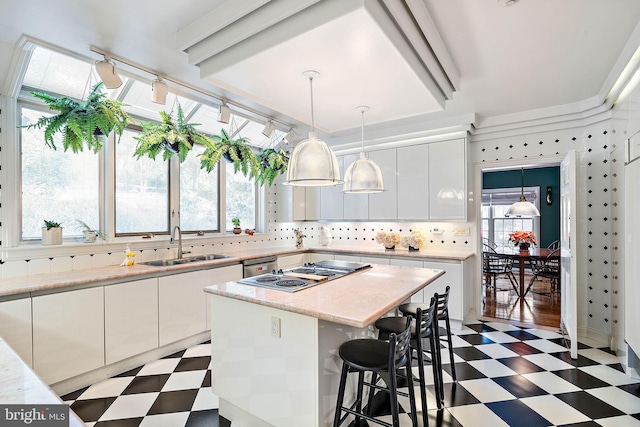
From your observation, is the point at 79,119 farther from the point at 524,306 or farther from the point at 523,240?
the point at 523,240

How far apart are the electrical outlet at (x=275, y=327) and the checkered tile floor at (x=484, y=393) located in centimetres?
77

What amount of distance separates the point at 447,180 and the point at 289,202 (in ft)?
7.71

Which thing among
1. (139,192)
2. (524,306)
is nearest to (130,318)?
(139,192)

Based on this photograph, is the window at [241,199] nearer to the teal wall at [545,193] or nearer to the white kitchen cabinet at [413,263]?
the white kitchen cabinet at [413,263]

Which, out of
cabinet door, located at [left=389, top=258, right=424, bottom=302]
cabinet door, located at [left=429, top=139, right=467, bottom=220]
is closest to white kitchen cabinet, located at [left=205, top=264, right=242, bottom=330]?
cabinet door, located at [left=389, top=258, right=424, bottom=302]

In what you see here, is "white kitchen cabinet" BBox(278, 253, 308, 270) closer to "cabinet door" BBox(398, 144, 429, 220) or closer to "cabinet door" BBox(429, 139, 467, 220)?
"cabinet door" BBox(398, 144, 429, 220)

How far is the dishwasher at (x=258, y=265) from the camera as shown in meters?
3.80

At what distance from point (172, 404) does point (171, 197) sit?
2285 mm

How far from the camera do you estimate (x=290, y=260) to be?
4566 millimetres

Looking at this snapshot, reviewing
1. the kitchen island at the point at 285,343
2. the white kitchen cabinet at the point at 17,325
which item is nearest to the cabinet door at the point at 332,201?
the kitchen island at the point at 285,343

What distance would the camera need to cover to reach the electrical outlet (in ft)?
6.13

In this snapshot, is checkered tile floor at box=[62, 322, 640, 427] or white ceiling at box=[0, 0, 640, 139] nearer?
white ceiling at box=[0, 0, 640, 139]

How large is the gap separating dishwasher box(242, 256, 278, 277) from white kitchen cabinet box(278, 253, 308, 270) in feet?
0.43

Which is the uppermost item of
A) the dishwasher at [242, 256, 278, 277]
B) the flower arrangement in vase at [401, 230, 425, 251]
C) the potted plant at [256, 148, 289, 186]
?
the potted plant at [256, 148, 289, 186]
